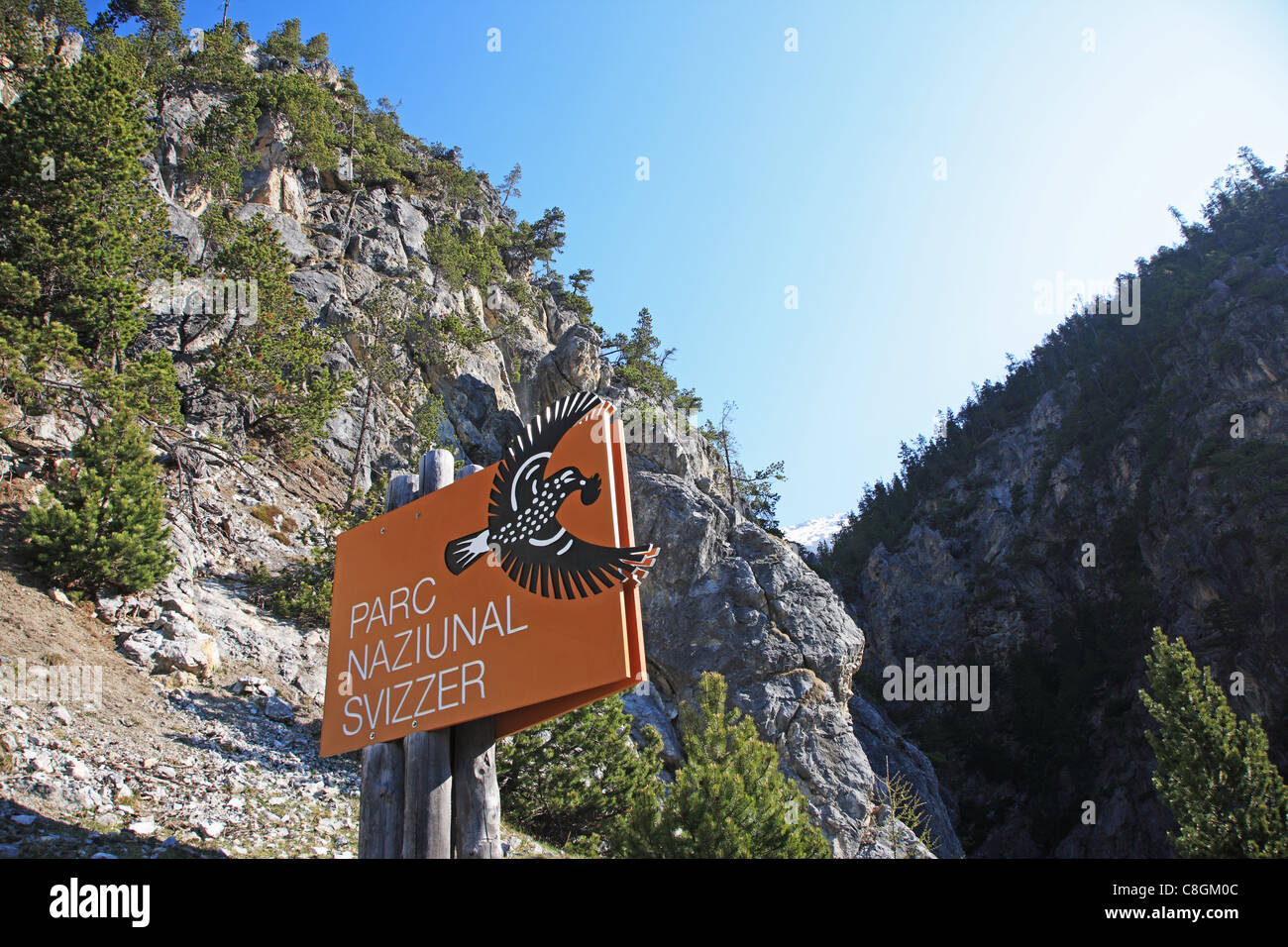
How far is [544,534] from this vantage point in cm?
555

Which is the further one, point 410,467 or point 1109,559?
point 1109,559

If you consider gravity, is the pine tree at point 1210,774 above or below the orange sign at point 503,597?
below

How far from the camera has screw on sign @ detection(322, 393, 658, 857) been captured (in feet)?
17.0

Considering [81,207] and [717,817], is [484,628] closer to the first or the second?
[717,817]

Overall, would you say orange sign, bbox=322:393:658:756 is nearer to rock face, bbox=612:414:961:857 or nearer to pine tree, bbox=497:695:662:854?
pine tree, bbox=497:695:662:854

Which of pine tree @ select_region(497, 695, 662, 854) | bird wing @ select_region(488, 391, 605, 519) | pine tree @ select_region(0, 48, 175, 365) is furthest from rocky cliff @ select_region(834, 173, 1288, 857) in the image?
bird wing @ select_region(488, 391, 605, 519)

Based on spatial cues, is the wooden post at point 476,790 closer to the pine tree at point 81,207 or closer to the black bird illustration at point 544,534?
the black bird illustration at point 544,534

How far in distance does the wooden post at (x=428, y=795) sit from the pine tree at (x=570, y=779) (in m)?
8.10

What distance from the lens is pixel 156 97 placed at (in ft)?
109

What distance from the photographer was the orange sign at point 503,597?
5160mm

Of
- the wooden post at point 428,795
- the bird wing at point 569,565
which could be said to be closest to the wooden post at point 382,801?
the wooden post at point 428,795

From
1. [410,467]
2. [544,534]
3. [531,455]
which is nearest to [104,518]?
[531,455]

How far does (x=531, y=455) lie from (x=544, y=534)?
716 millimetres
